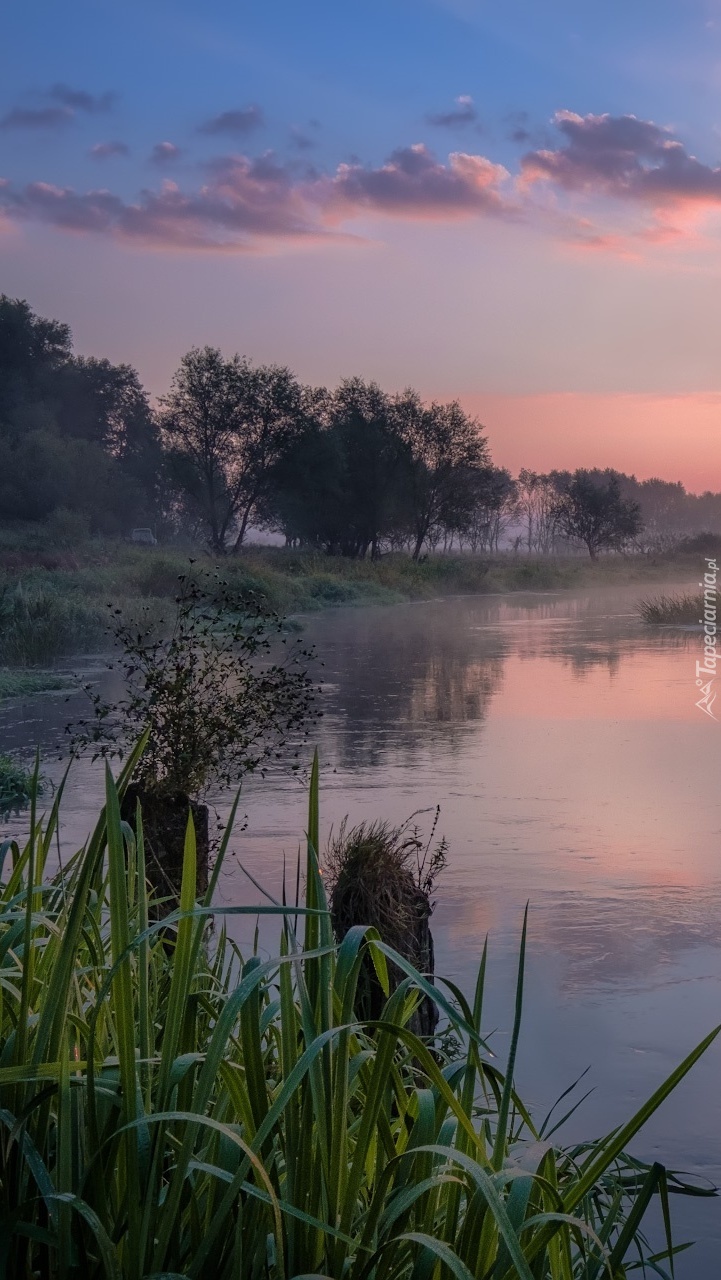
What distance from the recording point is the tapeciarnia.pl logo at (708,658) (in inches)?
598

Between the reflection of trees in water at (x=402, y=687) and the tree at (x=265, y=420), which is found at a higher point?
the tree at (x=265, y=420)

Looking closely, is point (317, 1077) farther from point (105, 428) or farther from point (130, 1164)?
point (105, 428)

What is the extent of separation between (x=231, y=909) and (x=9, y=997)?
938mm

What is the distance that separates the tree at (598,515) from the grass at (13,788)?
3275 inches

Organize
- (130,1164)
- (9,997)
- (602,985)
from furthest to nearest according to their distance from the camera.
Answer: (602,985) < (9,997) < (130,1164)

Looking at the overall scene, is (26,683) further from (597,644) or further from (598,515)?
(598,515)

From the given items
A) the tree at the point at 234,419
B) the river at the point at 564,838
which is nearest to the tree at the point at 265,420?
the tree at the point at 234,419

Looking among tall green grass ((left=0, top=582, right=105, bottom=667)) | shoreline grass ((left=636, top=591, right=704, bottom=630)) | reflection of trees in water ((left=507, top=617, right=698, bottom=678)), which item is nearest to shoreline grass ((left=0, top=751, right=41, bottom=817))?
tall green grass ((left=0, top=582, right=105, bottom=667))

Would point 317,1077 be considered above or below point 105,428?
below

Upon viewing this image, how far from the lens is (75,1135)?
2047 mm

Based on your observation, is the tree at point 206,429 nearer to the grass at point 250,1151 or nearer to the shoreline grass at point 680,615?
the shoreline grass at point 680,615

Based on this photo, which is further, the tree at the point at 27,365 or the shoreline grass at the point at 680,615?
the tree at the point at 27,365

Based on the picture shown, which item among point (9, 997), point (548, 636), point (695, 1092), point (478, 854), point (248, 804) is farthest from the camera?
point (548, 636)

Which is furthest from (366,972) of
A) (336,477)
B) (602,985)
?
(336,477)
